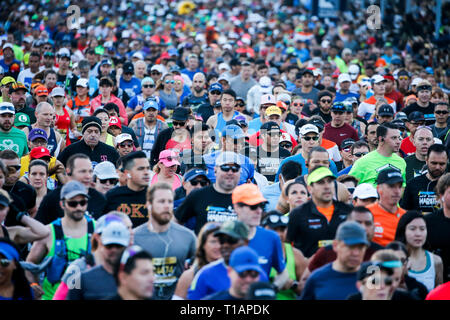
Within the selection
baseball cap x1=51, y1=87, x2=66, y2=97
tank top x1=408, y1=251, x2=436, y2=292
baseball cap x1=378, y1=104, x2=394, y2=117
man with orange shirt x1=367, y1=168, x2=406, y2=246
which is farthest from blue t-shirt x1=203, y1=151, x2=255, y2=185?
baseball cap x1=51, y1=87, x2=66, y2=97

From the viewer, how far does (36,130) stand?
1091 centimetres

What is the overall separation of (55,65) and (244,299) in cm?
1583

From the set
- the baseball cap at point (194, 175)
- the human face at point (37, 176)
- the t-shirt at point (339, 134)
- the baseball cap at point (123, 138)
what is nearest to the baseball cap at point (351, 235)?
the baseball cap at point (194, 175)

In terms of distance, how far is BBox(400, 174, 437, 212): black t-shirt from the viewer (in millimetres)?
9000

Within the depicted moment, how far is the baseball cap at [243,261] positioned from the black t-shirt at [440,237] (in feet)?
9.14

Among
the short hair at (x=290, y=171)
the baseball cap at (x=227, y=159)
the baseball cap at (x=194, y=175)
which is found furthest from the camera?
the short hair at (x=290, y=171)

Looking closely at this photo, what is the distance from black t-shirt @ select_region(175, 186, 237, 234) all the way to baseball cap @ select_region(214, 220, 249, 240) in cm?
126

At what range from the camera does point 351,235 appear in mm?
5961

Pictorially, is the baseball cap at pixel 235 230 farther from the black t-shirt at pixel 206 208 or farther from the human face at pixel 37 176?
the human face at pixel 37 176

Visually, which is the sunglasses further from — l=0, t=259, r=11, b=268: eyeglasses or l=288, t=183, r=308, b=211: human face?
l=288, t=183, r=308, b=211: human face

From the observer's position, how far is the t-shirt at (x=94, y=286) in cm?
573
